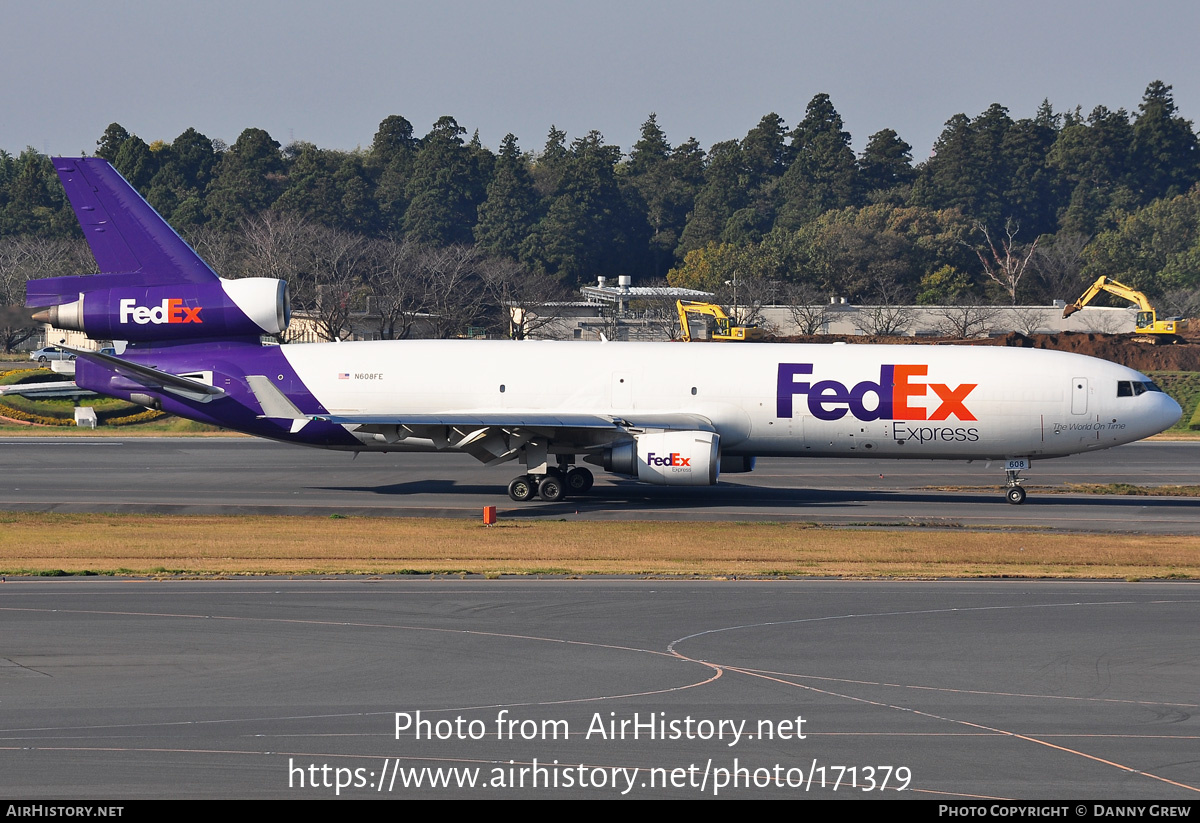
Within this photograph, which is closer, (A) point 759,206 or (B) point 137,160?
(B) point 137,160

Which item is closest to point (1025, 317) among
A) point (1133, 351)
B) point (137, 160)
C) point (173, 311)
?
point (1133, 351)

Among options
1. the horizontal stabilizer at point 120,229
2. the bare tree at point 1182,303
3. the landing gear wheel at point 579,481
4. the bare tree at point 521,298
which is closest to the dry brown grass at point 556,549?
the landing gear wheel at point 579,481

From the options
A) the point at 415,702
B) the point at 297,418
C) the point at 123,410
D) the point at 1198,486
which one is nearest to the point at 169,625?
the point at 415,702

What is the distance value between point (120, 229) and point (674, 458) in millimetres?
20080

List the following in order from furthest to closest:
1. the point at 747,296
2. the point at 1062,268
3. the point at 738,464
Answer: the point at 1062,268 < the point at 747,296 < the point at 738,464

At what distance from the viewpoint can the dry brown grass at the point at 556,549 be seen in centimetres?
2622

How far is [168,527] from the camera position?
32156 millimetres

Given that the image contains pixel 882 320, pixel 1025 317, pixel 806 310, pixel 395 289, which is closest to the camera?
pixel 395 289

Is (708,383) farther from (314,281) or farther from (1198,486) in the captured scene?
(314,281)

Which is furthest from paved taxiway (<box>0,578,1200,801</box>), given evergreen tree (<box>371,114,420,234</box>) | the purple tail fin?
evergreen tree (<box>371,114,420,234</box>)

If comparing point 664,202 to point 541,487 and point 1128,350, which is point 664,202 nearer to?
point 1128,350

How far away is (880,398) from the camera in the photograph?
124 feet

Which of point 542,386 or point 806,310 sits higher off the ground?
point 806,310
